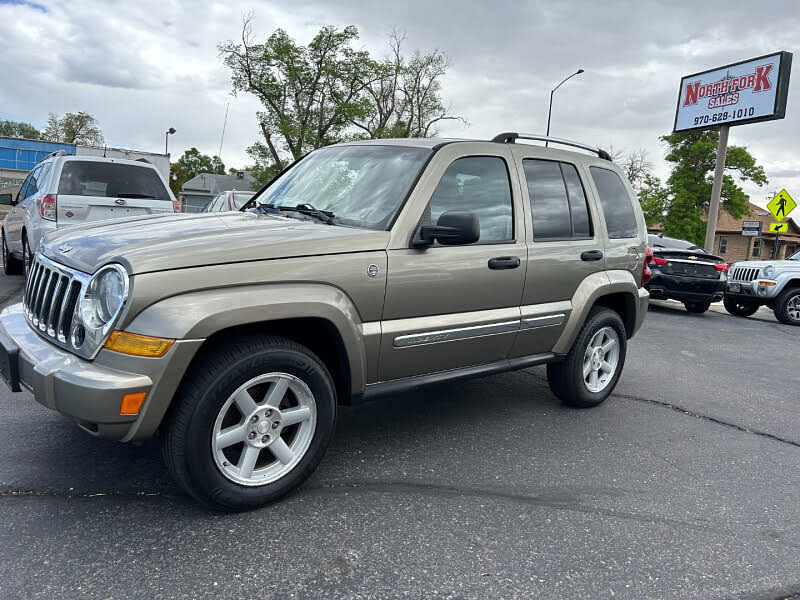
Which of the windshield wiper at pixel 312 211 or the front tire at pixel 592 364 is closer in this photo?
the windshield wiper at pixel 312 211

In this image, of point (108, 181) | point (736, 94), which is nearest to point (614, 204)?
point (108, 181)

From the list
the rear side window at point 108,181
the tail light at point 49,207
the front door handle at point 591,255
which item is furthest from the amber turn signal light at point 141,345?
the rear side window at point 108,181

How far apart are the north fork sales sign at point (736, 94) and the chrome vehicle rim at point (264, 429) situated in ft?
70.8

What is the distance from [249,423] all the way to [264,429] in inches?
3.1

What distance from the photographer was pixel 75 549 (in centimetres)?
249

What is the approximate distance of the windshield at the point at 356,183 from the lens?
3.41 metres

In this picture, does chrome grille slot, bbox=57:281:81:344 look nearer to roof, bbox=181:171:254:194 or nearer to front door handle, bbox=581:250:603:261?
front door handle, bbox=581:250:603:261

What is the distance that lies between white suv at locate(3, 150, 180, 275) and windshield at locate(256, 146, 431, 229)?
3.92 m

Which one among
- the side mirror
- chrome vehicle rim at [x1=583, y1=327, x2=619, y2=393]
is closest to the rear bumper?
chrome vehicle rim at [x1=583, y1=327, x2=619, y2=393]

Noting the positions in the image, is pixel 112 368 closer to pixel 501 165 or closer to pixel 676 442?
pixel 501 165

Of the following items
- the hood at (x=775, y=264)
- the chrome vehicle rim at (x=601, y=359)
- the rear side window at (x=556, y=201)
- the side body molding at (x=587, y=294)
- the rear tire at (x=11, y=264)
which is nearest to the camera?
the rear side window at (x=556, y=201)

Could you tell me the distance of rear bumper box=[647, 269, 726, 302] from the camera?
439 inches

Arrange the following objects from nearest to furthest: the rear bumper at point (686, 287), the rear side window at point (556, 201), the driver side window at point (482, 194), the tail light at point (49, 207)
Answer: the driver side window at point (482, 194)
the rear side window at point (556, 201)
the tail light at point (49, 207)
the rear bumper at point (686, 287)

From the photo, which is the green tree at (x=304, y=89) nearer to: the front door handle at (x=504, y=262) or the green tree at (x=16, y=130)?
the front door handle at (x=504, y=262)
